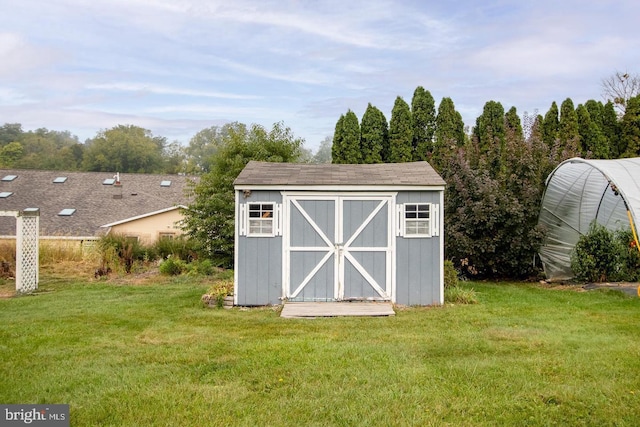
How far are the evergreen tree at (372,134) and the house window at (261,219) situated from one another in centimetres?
670

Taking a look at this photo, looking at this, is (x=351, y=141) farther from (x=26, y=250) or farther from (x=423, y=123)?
(x=26, y=250)

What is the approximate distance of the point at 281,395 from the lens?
168 inches

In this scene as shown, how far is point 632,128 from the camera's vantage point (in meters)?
15.1

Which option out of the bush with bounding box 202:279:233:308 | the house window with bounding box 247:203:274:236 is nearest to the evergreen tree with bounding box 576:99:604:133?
the house window with bounding box 247:203:274:236

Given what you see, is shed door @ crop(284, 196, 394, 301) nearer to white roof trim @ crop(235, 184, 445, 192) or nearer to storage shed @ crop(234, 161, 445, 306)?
storage shed @ crop(234, 161, 445, 306)

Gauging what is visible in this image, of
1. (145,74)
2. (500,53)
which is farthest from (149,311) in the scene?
(145,74)

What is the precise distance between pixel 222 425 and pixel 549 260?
10.5m

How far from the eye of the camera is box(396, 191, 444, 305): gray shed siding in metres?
8.72

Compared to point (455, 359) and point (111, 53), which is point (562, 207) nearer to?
point (455, 359)

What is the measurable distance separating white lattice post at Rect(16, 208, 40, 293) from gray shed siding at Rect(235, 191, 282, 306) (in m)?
5.25

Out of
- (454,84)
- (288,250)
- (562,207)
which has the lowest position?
(288,250)

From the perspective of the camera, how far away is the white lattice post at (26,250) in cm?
1070

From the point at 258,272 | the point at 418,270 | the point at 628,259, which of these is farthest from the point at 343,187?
the point at 628,259

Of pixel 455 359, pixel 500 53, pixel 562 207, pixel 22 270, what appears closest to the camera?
pixel 455 359
